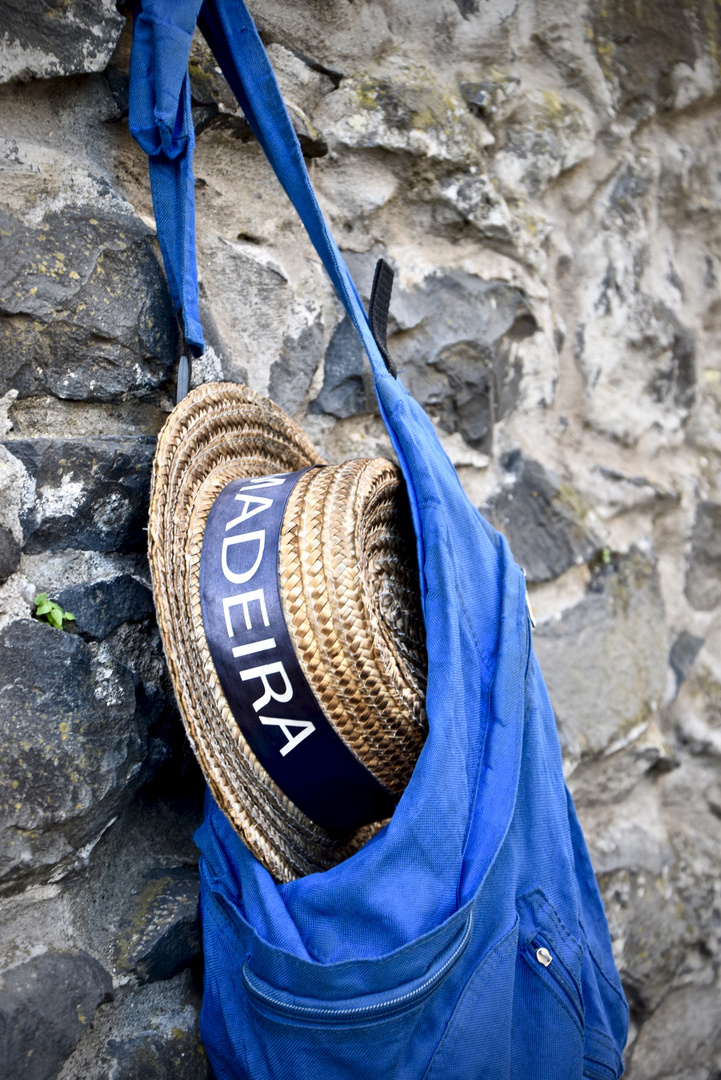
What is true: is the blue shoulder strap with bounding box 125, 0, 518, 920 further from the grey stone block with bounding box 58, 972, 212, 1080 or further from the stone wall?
the grey stone block with bounding box 58, 972, 212, 1080

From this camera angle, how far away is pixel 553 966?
0.72 meters

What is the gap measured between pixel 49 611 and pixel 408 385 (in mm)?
571

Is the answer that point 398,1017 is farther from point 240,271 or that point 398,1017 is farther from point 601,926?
point 240,271

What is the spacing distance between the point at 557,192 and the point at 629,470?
46 centimetres

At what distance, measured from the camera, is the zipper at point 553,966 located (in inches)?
28.2

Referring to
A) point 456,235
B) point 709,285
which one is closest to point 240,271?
point 456,235

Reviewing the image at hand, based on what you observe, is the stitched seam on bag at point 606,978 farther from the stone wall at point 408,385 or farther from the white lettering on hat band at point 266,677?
the white lettering on hat band at point 266,677

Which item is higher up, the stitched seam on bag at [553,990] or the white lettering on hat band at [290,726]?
the white lettering on hat band at [290,726]

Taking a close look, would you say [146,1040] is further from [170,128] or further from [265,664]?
[170,128]

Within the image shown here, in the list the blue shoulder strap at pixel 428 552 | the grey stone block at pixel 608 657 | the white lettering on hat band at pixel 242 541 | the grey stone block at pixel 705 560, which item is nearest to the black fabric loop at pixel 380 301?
the blue shoulder strap at pixel 428 552

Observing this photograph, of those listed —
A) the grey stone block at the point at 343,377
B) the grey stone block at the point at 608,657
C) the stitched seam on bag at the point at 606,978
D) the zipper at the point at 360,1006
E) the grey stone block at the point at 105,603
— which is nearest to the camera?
the zipper at the point at 360,1006

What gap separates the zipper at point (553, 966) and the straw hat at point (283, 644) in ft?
0.62

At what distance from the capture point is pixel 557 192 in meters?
1.20

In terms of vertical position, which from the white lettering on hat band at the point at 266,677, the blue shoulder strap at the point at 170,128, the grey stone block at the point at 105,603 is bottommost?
the white lettering on hat band at the point at 266,677
